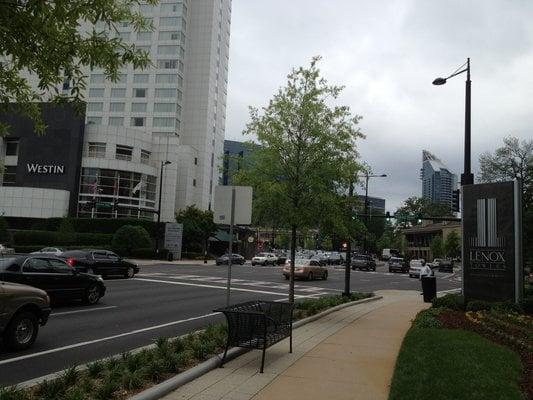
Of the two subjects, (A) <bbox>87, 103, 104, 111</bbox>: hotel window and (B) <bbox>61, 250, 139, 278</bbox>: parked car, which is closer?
(B) <bbox>61, 250, 139, 278</bbox>: parked car

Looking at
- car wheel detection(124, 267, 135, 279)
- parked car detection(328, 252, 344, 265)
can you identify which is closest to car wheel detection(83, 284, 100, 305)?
car wheel detection(124, 267, 135, 279)

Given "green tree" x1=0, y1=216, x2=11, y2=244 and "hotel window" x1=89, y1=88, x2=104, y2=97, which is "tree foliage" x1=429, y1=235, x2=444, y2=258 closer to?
"hotel window" x1=89, y1=88, x2=104, y2=97

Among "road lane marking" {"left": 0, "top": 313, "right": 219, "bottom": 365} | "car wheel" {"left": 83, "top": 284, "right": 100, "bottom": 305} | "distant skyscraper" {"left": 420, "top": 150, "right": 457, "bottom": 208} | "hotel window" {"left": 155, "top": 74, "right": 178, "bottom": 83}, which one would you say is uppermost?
"hotel window" {"left": 155, "top": 74, "right": 178, "bottom": 83}

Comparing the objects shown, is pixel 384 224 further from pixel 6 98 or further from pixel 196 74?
pixel 6 98

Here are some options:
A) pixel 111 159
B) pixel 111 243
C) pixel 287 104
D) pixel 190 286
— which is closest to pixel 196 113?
pixel 111 159

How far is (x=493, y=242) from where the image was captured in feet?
51.6

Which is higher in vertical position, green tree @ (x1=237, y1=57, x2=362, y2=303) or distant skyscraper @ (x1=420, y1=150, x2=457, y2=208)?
distant skyscraper @ (x1=420, y1=150, x2=457, y2=208)

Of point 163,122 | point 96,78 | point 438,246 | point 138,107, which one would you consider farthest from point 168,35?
point 438,246

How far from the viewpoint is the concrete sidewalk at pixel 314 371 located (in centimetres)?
657

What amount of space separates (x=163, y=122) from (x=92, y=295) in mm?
82347

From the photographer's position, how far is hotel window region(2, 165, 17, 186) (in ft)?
244

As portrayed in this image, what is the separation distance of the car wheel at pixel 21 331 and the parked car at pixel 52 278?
193 inches

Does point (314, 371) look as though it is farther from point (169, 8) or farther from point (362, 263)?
point (169, 8)

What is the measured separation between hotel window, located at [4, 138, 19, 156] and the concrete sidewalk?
244 feet
